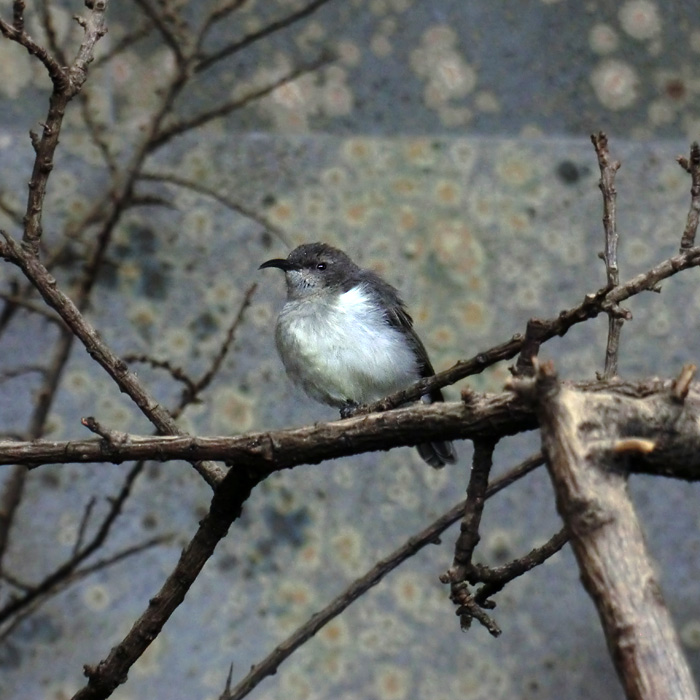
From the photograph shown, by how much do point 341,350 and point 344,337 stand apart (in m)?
0.03

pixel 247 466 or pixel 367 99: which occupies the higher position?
pixel 367 99

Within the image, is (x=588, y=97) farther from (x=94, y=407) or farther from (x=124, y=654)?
(x=124, y=654)

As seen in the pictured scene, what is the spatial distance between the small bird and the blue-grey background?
0.42 metres

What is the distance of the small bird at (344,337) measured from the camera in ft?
7.60

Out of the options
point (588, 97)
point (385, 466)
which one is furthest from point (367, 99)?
point (385, 466)

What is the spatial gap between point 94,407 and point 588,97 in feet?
5.11

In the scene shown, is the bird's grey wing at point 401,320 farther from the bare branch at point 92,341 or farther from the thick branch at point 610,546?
the thick branch at point 610,546

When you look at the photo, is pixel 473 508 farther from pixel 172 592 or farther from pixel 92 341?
pixel 92 341

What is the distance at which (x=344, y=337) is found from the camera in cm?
233

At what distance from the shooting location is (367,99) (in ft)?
10.0

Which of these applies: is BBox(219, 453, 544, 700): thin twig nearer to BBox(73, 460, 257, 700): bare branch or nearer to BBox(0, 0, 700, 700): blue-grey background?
BBox(73, 460, 257, 700): bare branch

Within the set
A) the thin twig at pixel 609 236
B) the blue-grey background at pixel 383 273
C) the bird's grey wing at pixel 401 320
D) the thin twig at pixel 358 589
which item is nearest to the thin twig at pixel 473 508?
the thin twig at pixel 609 236

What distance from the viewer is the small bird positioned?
7.60ft

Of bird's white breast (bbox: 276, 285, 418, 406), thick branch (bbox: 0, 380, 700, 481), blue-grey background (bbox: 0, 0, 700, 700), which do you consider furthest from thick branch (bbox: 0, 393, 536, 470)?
blue-grey background (bbox: 0, 0, 700, 700)
